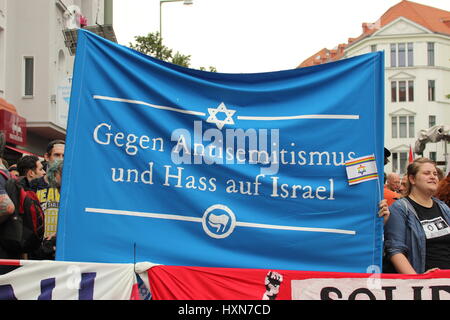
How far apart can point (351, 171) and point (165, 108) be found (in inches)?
54.4

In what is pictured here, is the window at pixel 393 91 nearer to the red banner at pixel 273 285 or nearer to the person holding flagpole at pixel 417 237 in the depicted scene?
the person holding flagpole at pixel 417 237

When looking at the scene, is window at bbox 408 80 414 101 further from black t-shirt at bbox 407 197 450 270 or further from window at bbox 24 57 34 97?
black t-shirt at bbox 407 197 450 270

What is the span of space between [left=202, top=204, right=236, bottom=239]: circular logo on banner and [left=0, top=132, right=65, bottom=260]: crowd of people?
147 cm

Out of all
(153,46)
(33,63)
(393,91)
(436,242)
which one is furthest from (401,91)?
(436,242)

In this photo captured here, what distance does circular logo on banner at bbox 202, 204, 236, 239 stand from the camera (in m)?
4.57

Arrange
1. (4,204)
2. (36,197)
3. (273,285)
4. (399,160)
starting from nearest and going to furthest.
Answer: (273,285), (4,204), (36,197), (399,160)

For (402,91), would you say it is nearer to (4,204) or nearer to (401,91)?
(401,91)

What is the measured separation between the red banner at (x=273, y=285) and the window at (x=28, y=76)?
1911cm

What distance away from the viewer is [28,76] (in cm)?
2223

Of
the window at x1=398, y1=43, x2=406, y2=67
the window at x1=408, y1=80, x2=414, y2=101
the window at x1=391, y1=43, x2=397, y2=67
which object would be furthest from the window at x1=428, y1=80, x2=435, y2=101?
the window at x1=391, y1=43, x2=397, y2=67

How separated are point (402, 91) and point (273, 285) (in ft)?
213

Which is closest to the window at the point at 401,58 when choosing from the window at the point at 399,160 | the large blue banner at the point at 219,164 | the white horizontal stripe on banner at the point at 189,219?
the window at the point at 399,160

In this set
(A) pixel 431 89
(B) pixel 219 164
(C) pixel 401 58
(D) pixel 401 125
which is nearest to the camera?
(B) pixel 219 164
